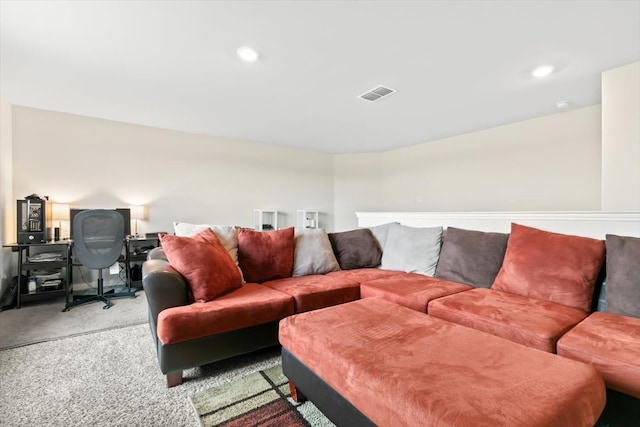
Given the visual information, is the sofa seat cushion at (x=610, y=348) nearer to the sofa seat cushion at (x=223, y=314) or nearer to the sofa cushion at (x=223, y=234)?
the sofa seat cushion at (x=223, y=314)

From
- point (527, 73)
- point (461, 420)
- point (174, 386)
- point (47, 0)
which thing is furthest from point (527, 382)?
point (47, 0)

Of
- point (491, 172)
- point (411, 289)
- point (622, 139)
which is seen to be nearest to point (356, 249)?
point (411, 289)

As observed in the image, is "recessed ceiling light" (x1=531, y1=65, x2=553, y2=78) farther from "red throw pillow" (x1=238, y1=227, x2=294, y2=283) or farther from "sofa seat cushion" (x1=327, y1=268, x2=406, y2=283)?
"red throw pillow" (x1=238, y1=227, x2=294, y2=283)

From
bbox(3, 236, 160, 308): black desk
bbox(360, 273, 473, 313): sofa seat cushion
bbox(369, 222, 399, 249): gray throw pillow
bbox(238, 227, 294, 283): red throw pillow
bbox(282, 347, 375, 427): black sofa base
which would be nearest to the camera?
bbox(282, 347, 375, 427): black sofa base

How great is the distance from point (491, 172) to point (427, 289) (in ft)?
10.1

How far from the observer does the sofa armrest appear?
5.75 ft

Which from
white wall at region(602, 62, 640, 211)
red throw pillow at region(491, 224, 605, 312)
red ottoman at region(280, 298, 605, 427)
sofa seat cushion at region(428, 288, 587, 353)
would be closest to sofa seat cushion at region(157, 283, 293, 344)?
red ottoman at region(280, 298, 605, 427)

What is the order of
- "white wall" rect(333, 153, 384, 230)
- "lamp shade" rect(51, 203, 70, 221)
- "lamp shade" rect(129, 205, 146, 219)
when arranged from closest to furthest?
"lamp shade" rect(51, 203, 70, 221) → "lamp shade" rect(129, 205, 146, 219) → "white wall" rect(333, 153, 384, 230)

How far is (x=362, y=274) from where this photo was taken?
9.12 feet

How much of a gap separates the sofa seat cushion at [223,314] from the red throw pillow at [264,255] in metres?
0.41

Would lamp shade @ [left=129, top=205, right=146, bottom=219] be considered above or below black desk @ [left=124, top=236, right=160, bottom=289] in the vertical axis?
above

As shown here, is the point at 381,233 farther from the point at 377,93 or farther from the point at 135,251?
the point at 135,251

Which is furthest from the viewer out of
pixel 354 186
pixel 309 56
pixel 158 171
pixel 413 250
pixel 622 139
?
pixel 354 186

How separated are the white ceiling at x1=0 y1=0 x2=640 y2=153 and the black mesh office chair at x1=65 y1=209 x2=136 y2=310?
134 cm
